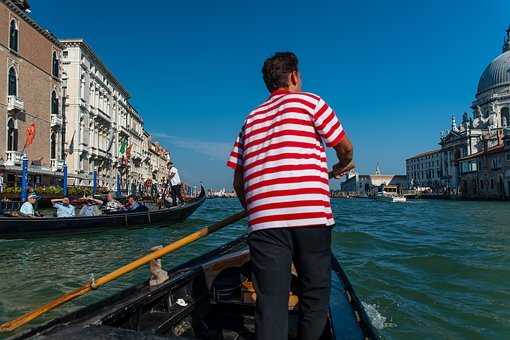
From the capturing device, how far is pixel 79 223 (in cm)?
833

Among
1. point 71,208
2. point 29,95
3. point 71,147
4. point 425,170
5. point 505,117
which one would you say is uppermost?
point 505,117

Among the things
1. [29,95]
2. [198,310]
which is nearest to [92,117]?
[29,95]

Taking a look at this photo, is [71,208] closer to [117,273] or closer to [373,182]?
[117,273]

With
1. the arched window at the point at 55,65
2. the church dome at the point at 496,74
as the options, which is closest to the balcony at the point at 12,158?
the arched window at the point at 55,65

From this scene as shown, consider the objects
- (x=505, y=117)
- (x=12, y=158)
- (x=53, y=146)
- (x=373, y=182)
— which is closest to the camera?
(x=12, y=158)

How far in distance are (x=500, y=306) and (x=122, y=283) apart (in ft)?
11.4

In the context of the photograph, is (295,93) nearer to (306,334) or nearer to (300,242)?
(300,242)

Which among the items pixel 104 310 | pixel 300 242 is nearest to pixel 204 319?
pixel 104 310

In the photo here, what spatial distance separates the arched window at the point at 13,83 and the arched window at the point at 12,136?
1.35 meters

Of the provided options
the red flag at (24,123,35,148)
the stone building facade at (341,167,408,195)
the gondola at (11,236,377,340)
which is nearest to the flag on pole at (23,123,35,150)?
the red flag at (24,123,35,148)

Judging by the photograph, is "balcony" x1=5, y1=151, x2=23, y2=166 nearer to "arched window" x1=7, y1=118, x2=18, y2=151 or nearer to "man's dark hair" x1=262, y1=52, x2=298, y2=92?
"arched window" x1=7, y1=118, x2=18, y2=151

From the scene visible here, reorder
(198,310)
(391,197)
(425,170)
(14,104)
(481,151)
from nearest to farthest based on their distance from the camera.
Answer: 1. (198,310)
2. (14,104)
3. (391,197)
4. (481,151)
5. (425,170)

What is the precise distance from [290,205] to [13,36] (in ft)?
70.0

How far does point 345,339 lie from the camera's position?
160 centimetres
